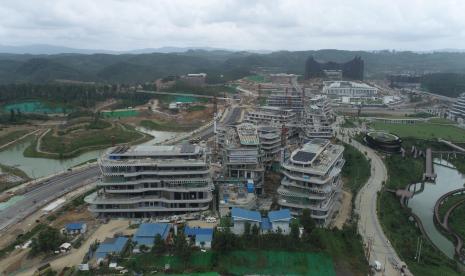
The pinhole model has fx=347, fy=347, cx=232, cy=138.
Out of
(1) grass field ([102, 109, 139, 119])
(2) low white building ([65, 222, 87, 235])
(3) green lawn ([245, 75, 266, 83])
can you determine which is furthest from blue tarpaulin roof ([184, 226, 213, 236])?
(3) green lawn ([245, 75, 266, 83])

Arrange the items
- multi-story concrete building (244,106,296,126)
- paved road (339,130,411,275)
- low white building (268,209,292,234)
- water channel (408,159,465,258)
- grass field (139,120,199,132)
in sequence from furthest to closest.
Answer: grass field (139,120,199,132) → multi-story concrete building (244,106,296,126) → water channel (408,159,465,258) → low white building (268,209,292,234) → paved road (339,130,411,275)

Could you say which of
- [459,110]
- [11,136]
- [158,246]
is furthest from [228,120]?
[459,110]

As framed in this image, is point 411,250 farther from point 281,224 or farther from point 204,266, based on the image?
point 204,266

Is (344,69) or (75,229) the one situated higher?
(344,69)

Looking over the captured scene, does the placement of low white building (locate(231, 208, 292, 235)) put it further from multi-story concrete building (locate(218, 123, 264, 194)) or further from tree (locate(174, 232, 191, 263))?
multi-story concrete building (locate(218, 123, 264, 194))

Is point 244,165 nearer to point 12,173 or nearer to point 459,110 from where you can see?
point 12,173
